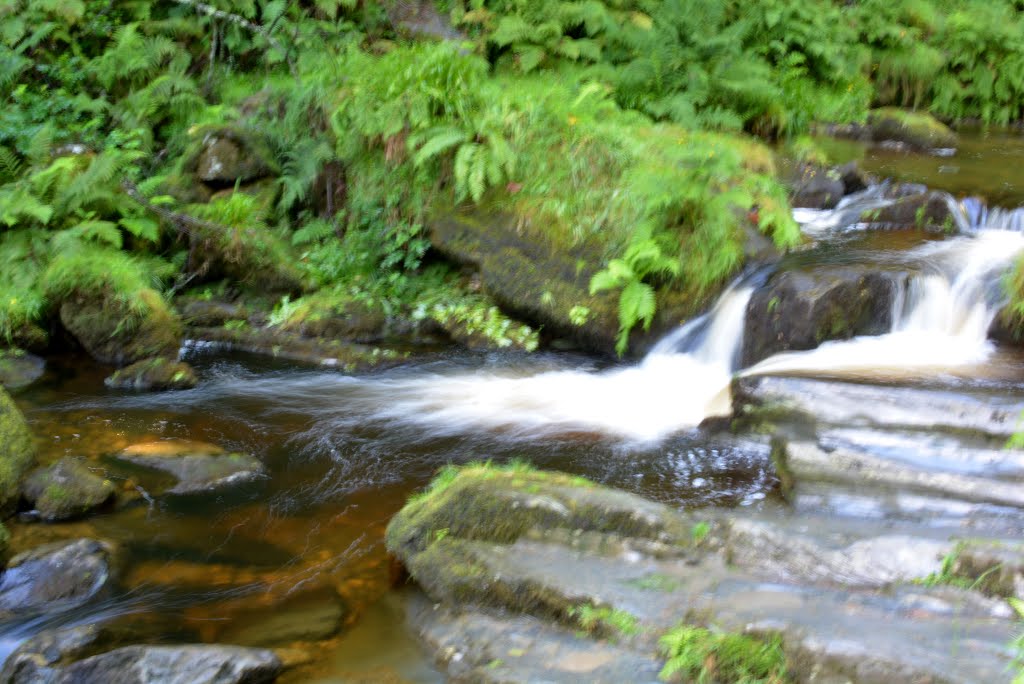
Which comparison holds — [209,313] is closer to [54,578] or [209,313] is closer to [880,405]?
[54,578]

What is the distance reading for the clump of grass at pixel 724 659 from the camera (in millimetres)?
3203

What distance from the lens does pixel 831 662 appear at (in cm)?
313

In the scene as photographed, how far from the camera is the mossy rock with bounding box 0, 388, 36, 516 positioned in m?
5.38

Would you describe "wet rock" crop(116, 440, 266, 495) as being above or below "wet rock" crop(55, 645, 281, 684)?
below

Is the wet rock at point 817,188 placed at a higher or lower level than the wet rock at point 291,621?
higher

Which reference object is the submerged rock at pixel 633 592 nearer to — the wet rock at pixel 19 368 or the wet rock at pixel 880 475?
the wet rock at pixel 880 475

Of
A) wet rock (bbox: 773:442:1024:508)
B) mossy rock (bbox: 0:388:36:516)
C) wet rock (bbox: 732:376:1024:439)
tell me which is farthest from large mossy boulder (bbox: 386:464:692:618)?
mossy rock (bbox: 0:388:36:516)

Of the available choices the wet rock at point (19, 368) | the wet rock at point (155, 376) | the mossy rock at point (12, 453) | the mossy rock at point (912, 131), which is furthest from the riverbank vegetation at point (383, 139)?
the mossy rock at point (12, 453)

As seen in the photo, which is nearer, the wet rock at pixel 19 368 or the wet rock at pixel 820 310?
the wet rock at pixel 820 310

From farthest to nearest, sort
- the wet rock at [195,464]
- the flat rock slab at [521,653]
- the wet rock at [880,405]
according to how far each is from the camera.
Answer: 1. the wet rock at [195,464]
2. the wet rock at [880,405]
3. the flat rock slab at [521,653]

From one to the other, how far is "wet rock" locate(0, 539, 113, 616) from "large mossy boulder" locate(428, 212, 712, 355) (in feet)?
14.7

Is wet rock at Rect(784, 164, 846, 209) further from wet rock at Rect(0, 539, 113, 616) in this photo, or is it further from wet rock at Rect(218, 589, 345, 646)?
wet rock at Rect(0, 539, 113, 616)

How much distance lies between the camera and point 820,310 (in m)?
6.83

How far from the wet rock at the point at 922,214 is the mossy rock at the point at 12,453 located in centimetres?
786
